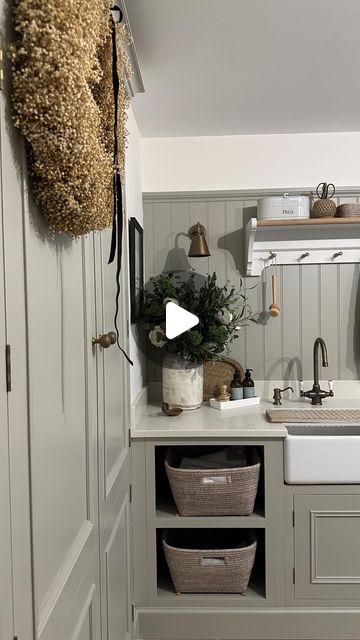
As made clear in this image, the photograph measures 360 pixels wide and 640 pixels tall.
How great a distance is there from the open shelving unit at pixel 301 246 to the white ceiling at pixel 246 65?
1.79 ft

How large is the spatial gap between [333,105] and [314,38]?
70 cm

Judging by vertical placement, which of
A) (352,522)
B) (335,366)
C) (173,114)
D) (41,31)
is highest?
(173,114)

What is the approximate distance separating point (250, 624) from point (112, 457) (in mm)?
1154

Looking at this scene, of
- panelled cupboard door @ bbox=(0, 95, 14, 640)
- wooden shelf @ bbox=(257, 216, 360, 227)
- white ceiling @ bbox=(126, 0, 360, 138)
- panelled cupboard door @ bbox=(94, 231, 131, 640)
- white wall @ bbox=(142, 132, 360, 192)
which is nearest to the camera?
panelled cupboard door @ bbox=(0, 95, 14, 640)

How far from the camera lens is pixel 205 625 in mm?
2398

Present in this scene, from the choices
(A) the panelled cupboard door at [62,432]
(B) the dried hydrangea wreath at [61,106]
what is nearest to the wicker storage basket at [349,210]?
(A) the panelled cupboard door at [62,432]

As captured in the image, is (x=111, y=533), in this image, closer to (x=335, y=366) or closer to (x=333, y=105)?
(x=335, y=366)

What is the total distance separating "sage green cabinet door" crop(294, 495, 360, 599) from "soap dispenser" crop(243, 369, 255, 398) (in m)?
0.67

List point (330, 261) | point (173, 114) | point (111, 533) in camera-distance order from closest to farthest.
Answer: point (111, 533), point (173, 114), point (330, 261)

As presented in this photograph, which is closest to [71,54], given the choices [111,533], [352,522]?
[111,533]

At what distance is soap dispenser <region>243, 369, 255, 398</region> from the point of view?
2908 mm

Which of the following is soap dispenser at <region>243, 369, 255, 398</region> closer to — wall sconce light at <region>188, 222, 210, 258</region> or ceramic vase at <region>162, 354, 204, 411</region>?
ceramic vase at <region>162, 354, 204, 411</region>

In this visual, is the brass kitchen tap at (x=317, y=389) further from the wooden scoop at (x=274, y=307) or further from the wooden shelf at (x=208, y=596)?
the wooden shelf at (x=208, y=596)

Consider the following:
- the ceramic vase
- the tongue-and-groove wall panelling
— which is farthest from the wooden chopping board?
the tongue-and-groove wall panelling
